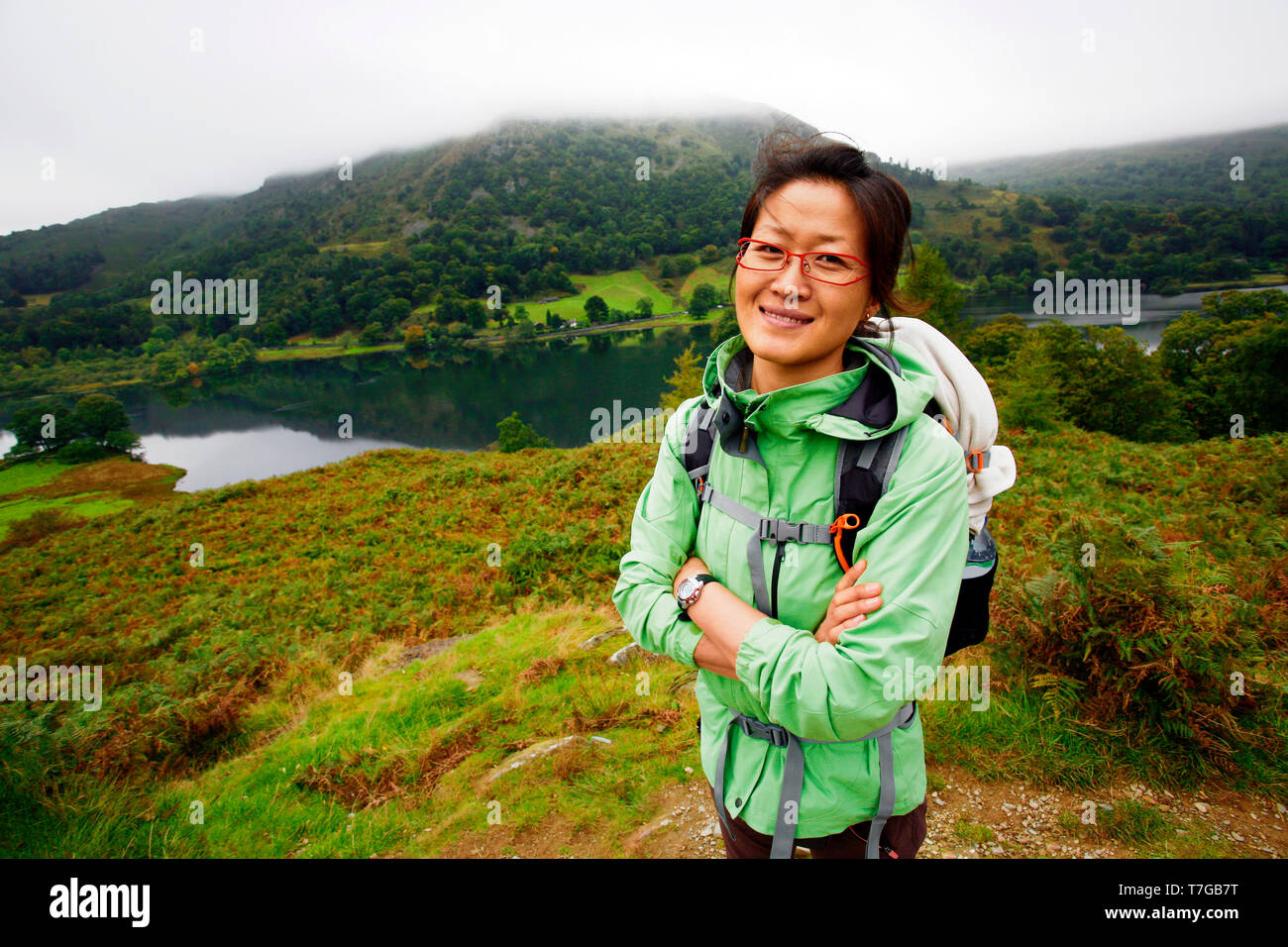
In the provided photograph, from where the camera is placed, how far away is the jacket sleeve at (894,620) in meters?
1.29

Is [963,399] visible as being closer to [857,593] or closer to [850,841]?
[857,593]

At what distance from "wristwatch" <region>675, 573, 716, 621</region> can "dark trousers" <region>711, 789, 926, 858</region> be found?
56cm

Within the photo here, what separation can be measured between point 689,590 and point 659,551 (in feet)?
0.61

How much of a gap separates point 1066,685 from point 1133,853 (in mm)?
1005

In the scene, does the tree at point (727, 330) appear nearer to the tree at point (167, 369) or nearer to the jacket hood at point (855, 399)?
the jacket hood at point (855, 399)

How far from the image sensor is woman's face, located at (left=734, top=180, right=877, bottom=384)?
4.81 ft

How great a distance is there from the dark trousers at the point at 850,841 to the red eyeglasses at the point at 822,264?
1485mm

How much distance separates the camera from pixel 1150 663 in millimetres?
3305

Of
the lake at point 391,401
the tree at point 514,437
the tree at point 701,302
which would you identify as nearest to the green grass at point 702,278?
the tree at point 701,302

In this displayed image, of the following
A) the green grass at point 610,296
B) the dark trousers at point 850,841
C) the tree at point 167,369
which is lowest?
the dark trousers at point 850,841

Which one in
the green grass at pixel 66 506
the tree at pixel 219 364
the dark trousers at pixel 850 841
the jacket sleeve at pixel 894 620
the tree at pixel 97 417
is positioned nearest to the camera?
the jacket sleeve at pixel 894 620

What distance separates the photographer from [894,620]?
129 centimetres
